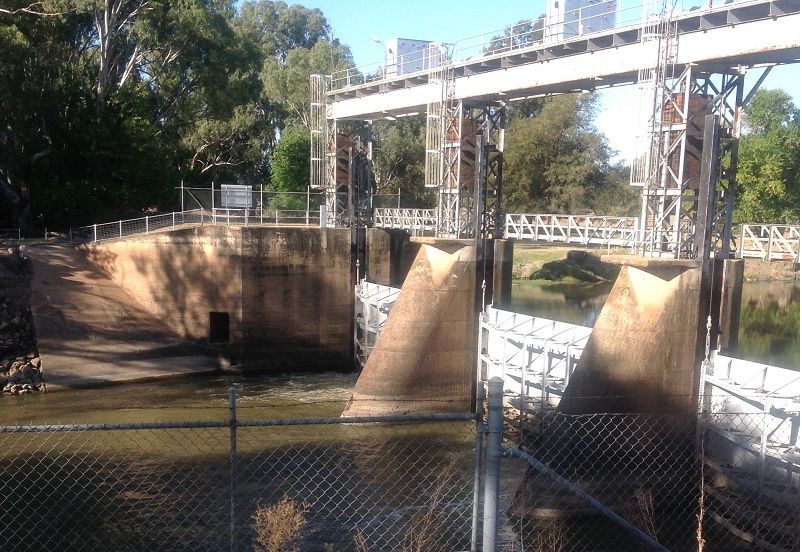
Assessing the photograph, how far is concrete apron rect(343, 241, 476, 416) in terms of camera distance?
59.6 ft

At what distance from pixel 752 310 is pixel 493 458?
3654 cm

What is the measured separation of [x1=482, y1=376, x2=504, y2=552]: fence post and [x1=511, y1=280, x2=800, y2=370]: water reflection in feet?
70.3

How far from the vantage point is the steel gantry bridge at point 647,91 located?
1330cm

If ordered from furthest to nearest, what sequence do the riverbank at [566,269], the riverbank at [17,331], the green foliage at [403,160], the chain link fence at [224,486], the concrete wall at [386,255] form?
the green foliage at [403,160]
the riverbank at [566,269]
the concrete wall at [386,255]
the riverbank at [17,331]
the chain link fence at [224,486]

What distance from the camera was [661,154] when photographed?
13828mm

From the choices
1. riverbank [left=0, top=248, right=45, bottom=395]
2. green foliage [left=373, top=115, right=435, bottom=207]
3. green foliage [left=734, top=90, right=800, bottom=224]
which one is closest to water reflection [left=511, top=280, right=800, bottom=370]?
green foliage [left=734, top=90, right=800, bottom=224]

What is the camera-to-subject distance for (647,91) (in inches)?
562

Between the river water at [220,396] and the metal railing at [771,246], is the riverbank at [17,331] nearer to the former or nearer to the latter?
the river water at [220,396]

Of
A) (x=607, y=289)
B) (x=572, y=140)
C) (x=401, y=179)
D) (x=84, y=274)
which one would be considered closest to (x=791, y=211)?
(x=607, y=289)

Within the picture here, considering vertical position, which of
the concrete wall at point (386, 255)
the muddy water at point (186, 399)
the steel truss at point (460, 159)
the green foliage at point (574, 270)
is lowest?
the muddy water at point (186, 399)

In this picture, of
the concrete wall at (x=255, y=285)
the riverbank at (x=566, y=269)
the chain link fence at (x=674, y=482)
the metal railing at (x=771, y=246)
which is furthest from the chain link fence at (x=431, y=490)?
the riverbank at (x=566, y=269)

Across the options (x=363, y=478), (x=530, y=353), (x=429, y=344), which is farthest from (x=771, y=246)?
(x=363, y=478)

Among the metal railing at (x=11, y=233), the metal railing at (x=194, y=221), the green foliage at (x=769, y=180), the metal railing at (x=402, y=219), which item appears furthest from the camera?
the green foliage at (x=769, y=180)

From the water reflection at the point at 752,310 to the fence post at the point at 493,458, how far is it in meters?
21.4
